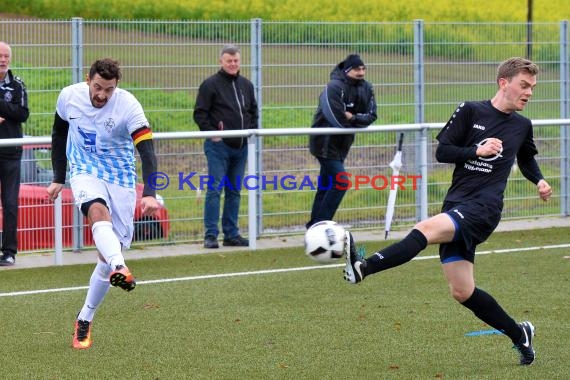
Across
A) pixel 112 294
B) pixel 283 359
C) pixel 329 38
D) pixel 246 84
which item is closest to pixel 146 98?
pixel 246 84

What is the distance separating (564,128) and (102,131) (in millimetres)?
9588

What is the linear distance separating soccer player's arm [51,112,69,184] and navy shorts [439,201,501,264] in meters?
2.71

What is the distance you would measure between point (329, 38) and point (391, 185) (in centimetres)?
191

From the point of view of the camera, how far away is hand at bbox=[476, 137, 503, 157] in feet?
24.6

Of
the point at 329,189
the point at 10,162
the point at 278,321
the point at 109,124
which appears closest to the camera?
the point at 109,124

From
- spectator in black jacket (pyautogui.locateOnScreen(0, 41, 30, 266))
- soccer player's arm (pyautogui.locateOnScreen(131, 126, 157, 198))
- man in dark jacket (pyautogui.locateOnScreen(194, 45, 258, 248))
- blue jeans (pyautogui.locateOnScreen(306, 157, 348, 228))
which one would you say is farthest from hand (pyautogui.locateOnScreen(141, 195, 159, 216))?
blue jeans (pyautogui.locateOnScreen(306, 157, 348, 228))

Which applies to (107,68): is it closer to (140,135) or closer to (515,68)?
(140,135)

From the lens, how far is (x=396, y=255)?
737 centimetres

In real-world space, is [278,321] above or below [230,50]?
below

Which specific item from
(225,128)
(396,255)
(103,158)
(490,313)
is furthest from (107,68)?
(225,128)

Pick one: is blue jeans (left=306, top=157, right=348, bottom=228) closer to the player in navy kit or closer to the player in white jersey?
the player in white jersey

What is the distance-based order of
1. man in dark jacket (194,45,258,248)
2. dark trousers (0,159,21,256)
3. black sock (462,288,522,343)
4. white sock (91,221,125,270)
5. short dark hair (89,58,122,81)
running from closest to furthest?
black sock (462,288,522,343), white sock (91,221,125,270), short dark hair (89,58,122,81), dark trousers (0,159,21,256), man in dark jacket (194,45,258,248)

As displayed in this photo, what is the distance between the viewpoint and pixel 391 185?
14828 millimetres

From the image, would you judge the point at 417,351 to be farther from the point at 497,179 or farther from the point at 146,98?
the point at 146,98
